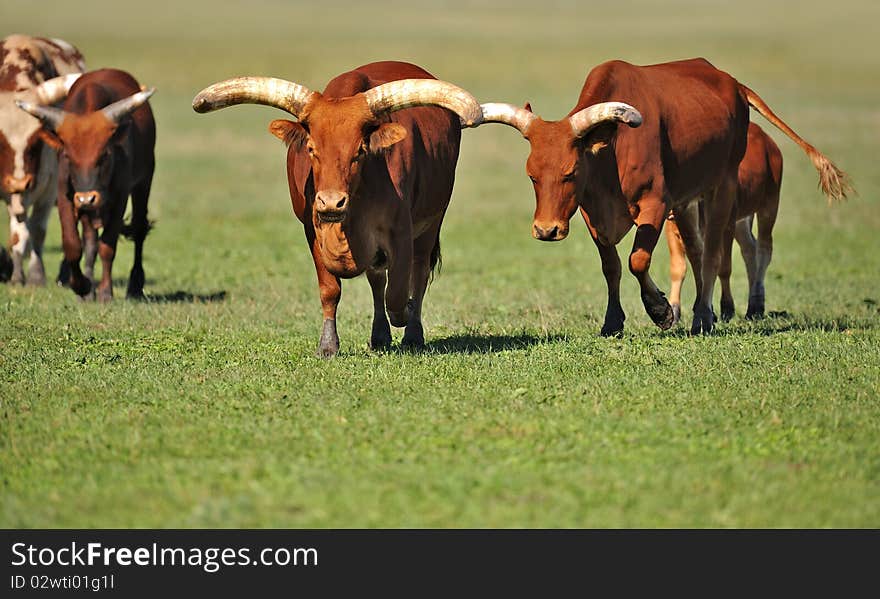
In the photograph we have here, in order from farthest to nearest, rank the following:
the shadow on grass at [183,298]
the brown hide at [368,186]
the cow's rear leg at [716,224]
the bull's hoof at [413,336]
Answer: the shadow on grass at [183,298] → the cow's rear leg at [716,224] → the bull's hoof at [413,336] → the brown hide at [368,186]

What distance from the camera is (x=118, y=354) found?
11742 mm

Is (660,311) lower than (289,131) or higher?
Answer: lower

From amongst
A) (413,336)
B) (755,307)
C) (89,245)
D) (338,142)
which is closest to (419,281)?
(413,336)

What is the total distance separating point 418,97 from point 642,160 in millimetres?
2386

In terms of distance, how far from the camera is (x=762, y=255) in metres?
16.0

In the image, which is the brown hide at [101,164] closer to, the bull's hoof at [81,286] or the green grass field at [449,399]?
the bull's hoof at [81,286]

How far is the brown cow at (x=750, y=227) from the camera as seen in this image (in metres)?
15.3

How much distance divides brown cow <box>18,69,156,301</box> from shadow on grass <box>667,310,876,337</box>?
6.24 m

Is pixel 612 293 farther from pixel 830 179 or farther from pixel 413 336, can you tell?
pixel 830 179

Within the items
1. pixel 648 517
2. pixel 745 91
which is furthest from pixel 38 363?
pixel 745 91

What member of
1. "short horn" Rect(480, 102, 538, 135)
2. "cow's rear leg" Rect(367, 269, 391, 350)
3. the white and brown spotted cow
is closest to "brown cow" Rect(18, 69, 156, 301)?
the white and brown spotted cow

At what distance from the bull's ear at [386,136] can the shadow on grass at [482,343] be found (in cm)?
187

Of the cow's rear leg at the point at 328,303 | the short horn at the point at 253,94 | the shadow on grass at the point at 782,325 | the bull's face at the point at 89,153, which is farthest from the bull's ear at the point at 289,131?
the bull's face at the point at 89,153
